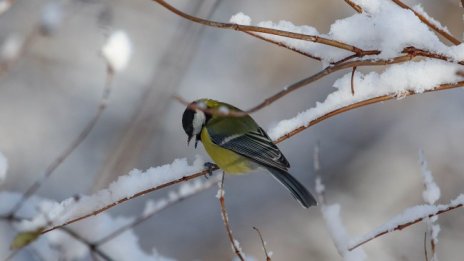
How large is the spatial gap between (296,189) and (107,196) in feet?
4.73

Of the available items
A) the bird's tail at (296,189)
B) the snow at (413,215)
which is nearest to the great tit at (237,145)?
the bird's tail at (296,189)

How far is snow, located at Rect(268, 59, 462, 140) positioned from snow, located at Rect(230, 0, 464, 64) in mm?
62

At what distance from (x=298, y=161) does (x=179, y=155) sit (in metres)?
1.06

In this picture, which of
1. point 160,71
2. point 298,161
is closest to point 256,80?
point 298,161

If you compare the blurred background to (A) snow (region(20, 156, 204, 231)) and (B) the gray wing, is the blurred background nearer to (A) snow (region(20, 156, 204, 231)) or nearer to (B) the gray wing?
(B) the gray wing

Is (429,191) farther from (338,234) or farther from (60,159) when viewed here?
(60,159)

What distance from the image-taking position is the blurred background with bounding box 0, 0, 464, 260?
5.25m

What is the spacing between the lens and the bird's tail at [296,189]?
8.93 ft

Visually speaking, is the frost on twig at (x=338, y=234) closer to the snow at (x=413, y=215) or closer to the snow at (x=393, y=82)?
the snow at (x=413, y=215)

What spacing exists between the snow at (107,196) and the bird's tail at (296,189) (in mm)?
1080

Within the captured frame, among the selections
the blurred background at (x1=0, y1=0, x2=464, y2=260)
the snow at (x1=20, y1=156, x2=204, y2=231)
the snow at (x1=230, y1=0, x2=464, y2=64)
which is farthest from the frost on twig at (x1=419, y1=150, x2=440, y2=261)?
the blurred background at (x1=0, y1=0, x2=464, y2=260)

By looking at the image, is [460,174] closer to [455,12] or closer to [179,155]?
[455,12]

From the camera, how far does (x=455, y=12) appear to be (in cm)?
541

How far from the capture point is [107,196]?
1.50 metres
